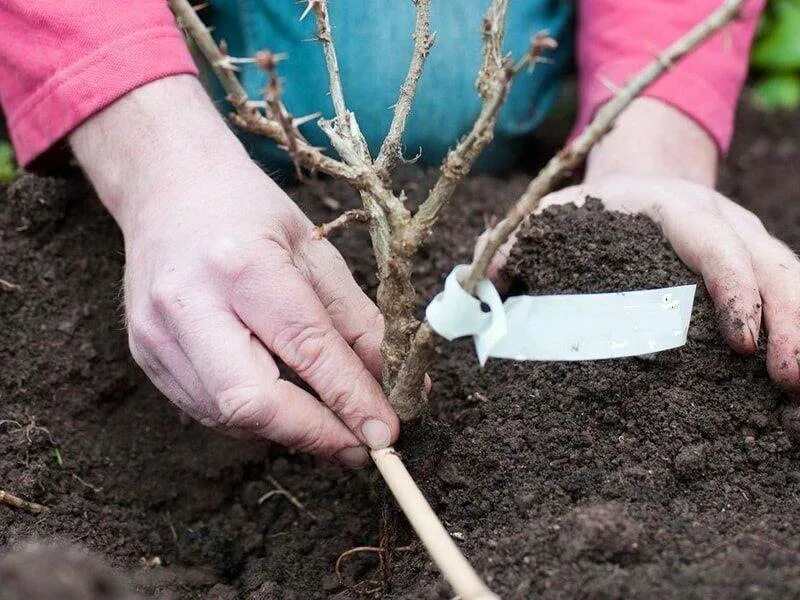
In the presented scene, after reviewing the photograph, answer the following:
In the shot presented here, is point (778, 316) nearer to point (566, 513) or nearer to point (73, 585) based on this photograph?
point (566, 513)

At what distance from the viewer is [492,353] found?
136 centimetres

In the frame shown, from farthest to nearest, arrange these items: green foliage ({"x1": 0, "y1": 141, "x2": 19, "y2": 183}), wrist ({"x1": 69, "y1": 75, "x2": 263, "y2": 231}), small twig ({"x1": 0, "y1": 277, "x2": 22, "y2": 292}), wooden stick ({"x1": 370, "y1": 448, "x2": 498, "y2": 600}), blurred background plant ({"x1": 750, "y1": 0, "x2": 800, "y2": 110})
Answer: blurred background plant ({"x1": 750, "y1": 0, "x2": 800, "y2": 110}), green foliage ({"x1": 0, "y1": 141, "x2": 19, "y2": 183}), small twig ({"x1": 0, "y1": 277, "x2": 22, "y2": 292}), wrist ({"x1": 69, "y1": 75, "x2": 263, "y2": 231}), wooden stick ({"x1": 370, "y1": 448, "x2": 498, "y2": 600})

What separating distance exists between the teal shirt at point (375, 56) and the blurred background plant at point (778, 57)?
1271mm

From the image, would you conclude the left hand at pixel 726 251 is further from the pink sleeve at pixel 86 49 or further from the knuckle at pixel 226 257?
the pink sleeve at pixel 86 49

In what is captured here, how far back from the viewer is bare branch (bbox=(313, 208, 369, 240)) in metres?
1.19

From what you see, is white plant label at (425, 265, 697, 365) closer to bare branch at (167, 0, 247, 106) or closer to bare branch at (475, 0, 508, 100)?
bare branch at (475, 0, 508, 100)

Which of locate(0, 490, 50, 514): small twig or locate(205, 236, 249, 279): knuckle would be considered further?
locate(0, 490, 50, 514): small twig

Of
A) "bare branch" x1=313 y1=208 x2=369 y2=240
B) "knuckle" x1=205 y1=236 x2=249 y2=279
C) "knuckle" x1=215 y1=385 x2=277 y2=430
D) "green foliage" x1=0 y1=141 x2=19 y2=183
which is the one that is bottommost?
"green foliage" x1=0 y1=141 x2=19 y2=183

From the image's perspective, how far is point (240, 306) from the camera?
132 cm

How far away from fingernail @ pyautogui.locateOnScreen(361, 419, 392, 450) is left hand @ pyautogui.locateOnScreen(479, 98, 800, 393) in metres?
0.46

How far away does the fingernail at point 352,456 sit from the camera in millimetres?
1360

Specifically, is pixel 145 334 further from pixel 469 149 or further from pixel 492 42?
pixel 492 42

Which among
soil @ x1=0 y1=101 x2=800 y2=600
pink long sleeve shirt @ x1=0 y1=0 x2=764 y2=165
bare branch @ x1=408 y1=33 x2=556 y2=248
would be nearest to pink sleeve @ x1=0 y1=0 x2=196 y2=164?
pink long sleeve shirt @ x1=0 y1=0 x2=764 y2=165

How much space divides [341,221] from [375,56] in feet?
3.41
